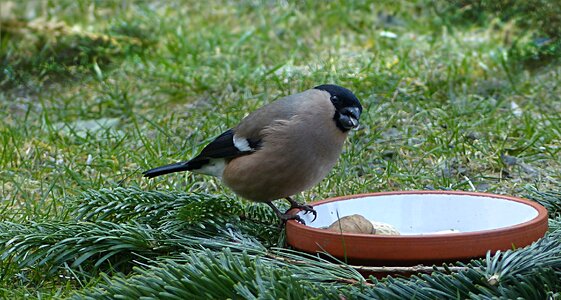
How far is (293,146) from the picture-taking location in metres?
3.38

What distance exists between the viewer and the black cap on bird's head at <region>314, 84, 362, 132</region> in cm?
337

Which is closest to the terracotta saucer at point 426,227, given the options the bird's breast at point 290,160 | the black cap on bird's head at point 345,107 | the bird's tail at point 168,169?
the bird's breast at point 290,160

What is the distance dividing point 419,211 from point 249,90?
2481mm

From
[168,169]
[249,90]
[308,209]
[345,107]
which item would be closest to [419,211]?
[308,209]

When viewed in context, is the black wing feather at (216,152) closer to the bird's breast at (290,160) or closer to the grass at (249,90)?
the bird's breast at (290,160)

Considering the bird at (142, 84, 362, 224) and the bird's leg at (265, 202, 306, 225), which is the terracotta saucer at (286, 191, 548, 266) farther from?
the bird at (142, 84, 362, 224)

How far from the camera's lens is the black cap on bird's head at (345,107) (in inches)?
132

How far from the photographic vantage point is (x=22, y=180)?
442 cm

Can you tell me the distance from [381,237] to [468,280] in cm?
38

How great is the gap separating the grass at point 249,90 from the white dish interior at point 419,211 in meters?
0.85

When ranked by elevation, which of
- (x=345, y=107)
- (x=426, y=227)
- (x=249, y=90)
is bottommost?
(x=249, y=90)

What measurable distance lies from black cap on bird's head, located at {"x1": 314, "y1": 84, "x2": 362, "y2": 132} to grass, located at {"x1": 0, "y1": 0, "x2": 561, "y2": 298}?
29.6 inches

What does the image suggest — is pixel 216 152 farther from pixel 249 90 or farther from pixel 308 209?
pixel 249 90

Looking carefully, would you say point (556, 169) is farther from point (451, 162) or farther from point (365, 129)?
point (365, 129)
